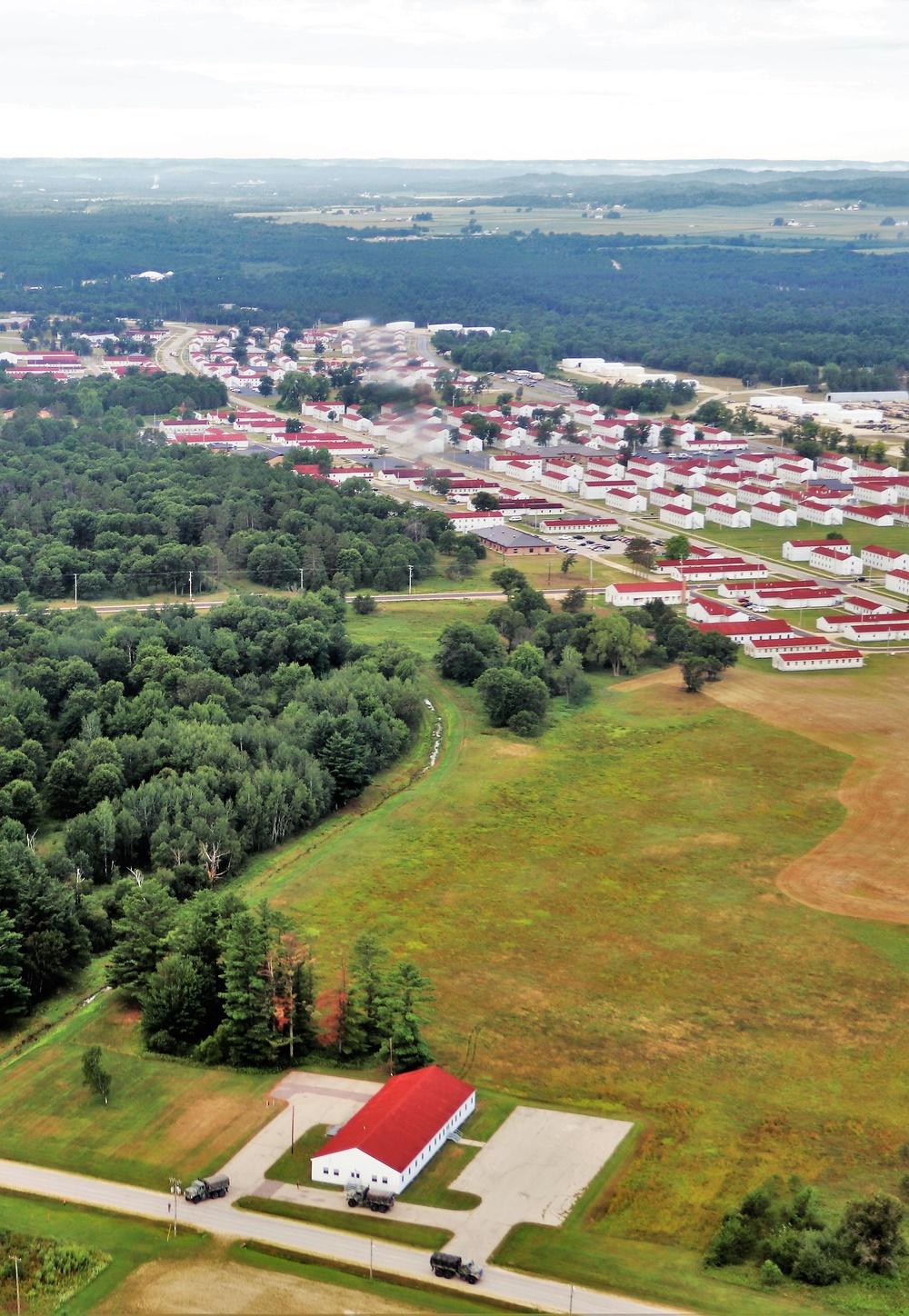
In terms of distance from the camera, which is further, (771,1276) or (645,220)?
(645,220)

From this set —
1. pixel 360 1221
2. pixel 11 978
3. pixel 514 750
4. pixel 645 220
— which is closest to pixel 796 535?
pixel 514 750

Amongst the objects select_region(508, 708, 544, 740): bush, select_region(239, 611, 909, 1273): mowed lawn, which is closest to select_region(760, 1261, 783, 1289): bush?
select_region(239, 611, 909, 1273): mowed lawn

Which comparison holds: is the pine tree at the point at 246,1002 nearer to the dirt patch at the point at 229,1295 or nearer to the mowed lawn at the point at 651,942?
the mowed lawn at the point at 651,942

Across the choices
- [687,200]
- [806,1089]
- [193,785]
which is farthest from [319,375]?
[687,200]

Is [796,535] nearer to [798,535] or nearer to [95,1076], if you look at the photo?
[798,535]

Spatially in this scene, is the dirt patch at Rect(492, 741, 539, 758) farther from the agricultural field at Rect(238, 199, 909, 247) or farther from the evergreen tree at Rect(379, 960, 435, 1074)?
the agricultural field at Rect(238, 199, 909, 247)

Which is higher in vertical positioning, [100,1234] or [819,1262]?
[819,1262]
